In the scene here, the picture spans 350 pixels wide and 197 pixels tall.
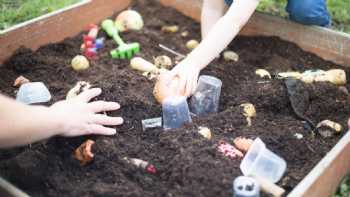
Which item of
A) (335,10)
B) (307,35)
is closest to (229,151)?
(307,35)

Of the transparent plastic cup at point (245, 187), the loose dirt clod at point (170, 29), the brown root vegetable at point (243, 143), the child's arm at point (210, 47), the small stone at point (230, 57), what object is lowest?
the brown root vegetable at point (243, 143)

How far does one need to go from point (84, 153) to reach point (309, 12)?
3.87 ft

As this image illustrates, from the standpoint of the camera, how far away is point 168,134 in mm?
1605

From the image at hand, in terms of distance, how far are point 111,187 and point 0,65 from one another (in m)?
1.03

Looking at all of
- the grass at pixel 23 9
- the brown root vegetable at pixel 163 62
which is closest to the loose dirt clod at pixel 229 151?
the brown root vegetable at pixel 163 62

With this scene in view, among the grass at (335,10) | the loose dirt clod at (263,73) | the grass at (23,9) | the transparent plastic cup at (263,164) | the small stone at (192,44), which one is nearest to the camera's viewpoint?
the transparent plastic cup at (263,164)

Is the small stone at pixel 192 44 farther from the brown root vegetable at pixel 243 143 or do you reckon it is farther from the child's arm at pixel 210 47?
the brown root vegetable at pixel 243 143

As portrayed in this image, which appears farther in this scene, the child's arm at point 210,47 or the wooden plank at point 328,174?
the child's arm at point 210,47

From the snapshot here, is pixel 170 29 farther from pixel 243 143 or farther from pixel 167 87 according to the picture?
pixel 243 143

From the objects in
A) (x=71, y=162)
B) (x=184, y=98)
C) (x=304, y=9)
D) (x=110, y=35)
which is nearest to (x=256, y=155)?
(x=184, y=98)

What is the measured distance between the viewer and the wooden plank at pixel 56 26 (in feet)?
7.31

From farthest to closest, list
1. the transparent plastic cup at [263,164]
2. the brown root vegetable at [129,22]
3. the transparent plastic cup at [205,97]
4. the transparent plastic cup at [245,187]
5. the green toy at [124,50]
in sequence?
the brown root vegetable at [129,22]
the green toy at [124,50]
the transparent plastic cup at [205,97]
the transparent plastic cup at [263,164]
the transparent plastic cup at [245,187]

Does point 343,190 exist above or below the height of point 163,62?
below

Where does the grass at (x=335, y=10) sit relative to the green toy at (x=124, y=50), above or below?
below
